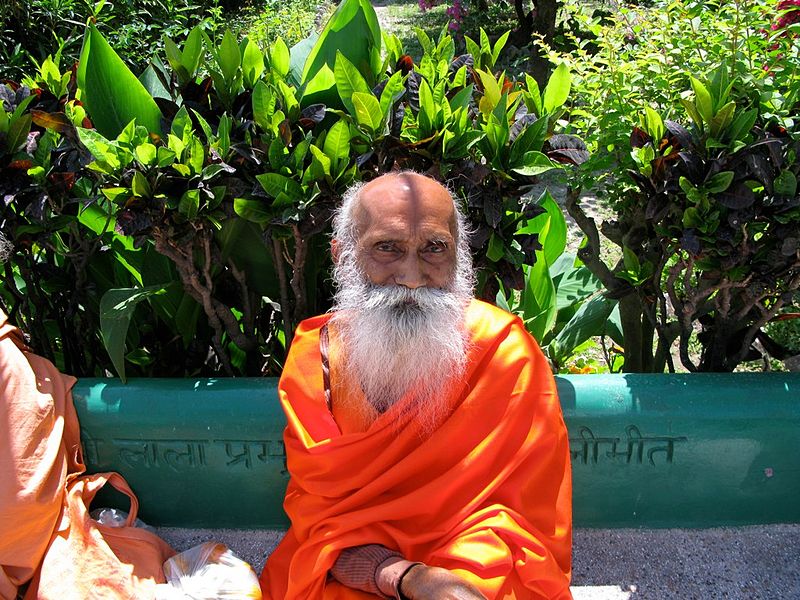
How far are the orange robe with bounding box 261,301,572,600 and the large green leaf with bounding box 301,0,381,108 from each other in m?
1.02

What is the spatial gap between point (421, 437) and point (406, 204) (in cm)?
62

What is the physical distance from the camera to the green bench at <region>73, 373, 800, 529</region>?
2.62m

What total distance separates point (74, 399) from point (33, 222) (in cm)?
60

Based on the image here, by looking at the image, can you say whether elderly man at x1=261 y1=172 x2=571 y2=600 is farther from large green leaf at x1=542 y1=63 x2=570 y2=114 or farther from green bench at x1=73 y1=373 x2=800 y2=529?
large green leaf at x1=542 y1=63 x2=570 y2=114

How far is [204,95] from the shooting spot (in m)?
2.68

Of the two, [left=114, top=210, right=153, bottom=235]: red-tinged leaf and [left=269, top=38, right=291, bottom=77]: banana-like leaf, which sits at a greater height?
[left=269, top=38, right=291, bottom=77]: banana-like leaf

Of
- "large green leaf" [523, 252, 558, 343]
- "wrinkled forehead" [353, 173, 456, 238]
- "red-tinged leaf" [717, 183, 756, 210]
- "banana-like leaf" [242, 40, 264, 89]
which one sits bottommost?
"large green leaf" [523, 252, 558, 343]

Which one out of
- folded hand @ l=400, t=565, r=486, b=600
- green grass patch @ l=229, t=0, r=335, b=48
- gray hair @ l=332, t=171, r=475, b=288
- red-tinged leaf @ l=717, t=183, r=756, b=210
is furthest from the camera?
green grass patch @ l=229, t=0, r=335, b=48

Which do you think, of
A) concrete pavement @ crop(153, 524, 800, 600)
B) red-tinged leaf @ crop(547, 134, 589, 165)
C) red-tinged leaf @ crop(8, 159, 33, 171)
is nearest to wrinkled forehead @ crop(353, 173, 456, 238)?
red-tinged leaf @ crop(547, 134, 589, 165)

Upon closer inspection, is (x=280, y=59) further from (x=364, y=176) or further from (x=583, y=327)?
(x=583, y=327)

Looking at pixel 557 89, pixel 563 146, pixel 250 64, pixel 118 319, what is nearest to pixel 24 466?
pixel 118 319

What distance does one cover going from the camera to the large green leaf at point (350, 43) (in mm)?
2752

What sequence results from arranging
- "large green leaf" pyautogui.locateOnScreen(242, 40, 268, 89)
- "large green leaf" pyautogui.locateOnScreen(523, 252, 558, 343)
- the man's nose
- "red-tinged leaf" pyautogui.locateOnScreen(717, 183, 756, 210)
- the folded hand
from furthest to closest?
"large green leaf" pyautogui.locateOnScreen(523, 252, 558, 343), "large green leaf" pyautogui.locateOnScreen(242, 40, 268, 89), "red-tinged leaf" pyautogui.locateOnScreen(717, 183, 756, 210), the man's nose, the folded hand

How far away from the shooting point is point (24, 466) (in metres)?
2.37
